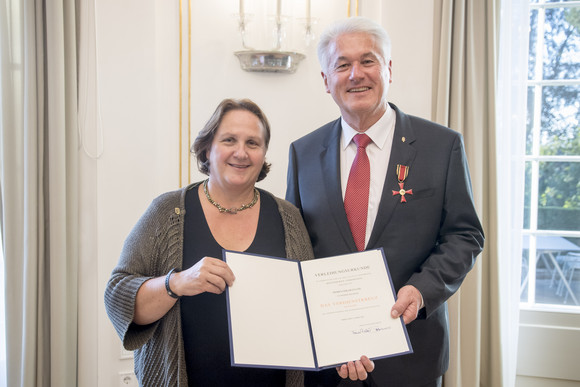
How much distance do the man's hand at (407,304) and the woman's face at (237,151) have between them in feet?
2.04

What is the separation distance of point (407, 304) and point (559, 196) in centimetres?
222

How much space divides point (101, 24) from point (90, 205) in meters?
0.99

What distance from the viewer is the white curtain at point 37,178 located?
2391mm

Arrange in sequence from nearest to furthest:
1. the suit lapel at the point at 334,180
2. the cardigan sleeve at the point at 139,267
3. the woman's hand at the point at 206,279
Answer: the woman's hand at the point at 206,279, the cardigan sleeve at the point at 139,267, the suit lapel at the point at 334,180

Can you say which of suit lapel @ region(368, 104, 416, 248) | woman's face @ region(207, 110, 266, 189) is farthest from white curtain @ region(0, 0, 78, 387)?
suit lapel @ region(368, 104, 416, 248)

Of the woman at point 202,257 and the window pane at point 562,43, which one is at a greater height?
the window pane at point 562,43

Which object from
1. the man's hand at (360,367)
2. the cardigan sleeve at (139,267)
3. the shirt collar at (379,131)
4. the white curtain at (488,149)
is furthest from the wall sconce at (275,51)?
the man's hand at (360,367)

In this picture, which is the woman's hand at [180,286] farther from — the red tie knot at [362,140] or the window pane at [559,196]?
the window pane at [559,196]

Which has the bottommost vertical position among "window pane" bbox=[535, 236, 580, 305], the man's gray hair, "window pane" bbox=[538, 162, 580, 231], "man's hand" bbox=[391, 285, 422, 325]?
"window pane" bbox=[535, 236, 580, 305]

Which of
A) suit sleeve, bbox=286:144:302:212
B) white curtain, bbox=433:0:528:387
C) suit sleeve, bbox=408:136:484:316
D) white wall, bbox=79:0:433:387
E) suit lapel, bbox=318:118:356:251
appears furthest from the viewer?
white curtain, bbox=433:0:528:387

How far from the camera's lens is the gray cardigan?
152 centimetres

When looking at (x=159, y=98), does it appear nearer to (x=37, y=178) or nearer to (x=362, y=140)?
(x=37, y=178)

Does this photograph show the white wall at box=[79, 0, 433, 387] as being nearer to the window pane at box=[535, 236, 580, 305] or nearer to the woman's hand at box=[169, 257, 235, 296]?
the window pane at box=[535, 236, 580, 305]

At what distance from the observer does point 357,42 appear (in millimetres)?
1799
